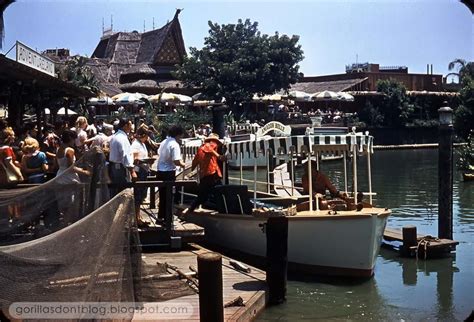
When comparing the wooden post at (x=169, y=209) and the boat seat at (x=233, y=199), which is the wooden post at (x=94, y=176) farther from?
the boat seat at (x=233, y=199)

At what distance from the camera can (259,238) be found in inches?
472

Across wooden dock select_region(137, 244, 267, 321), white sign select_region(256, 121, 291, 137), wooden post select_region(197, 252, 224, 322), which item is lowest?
wooden dock select_region(137, 244, 267, 321)

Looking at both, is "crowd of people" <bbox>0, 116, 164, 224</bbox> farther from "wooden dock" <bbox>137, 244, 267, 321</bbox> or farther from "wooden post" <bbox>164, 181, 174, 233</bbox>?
"wooden dock" <bbox>137, 244, 267, 321</bbox>

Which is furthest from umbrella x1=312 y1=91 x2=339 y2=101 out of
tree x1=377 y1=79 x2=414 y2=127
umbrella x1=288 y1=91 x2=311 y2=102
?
tree x1=377 y1=79 x2=414 y2=127

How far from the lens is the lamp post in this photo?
14094 mm

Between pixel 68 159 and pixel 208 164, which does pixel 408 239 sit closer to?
pixel 208 164

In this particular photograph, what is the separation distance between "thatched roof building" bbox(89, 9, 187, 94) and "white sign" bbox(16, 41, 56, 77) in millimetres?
28657

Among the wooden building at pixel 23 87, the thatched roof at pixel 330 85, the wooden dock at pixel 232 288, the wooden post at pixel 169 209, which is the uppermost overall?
the thatched roof at pixel 330 85

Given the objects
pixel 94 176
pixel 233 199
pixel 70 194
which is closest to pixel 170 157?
pixel 233 199

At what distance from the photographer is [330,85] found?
56469 millimetres

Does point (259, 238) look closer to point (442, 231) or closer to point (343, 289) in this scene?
point (343, 289)

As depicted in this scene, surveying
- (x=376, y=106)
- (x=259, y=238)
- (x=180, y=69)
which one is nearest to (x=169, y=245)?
(x=259, y=238)

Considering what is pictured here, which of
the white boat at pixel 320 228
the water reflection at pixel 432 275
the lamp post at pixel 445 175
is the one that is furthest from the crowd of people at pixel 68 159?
the lamp post at pixel 445 175

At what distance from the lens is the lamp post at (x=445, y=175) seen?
14.1 m
